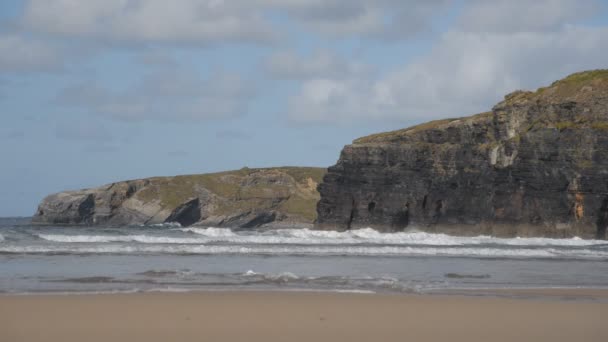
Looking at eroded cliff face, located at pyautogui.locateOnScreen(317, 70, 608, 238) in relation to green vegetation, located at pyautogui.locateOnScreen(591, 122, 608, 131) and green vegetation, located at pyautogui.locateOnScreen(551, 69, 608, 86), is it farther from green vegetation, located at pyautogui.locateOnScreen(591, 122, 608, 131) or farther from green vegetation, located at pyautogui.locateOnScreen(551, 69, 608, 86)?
green vegetation, located at pyautogui.locateOnScreen(551, 69, 608, 86)

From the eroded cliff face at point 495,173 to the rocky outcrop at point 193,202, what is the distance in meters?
20.1

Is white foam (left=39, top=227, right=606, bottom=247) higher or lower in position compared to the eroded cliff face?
lower

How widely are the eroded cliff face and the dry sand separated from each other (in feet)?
107

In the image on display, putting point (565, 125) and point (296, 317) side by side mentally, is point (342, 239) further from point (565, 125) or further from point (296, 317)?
point (296, 317)

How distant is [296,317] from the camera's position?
40.7ft

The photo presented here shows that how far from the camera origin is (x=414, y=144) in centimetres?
5488

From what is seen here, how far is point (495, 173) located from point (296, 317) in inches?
1570

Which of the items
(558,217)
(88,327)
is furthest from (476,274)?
(558,217)

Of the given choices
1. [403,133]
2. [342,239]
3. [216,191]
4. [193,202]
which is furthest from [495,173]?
[193,202]

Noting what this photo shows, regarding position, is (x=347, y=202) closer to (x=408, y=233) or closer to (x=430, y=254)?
(x=408, y=233)

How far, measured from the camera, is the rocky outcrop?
77.6 meters

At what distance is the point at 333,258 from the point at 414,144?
92.4ft

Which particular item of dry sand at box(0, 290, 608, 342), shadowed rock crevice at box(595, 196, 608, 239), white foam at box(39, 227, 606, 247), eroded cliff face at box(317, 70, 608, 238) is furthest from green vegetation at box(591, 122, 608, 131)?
dry sand at box(0, 290, 608, 342)

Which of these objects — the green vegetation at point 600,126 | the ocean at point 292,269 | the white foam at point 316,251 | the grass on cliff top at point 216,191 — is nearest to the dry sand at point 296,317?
the ocean at point 292,269
